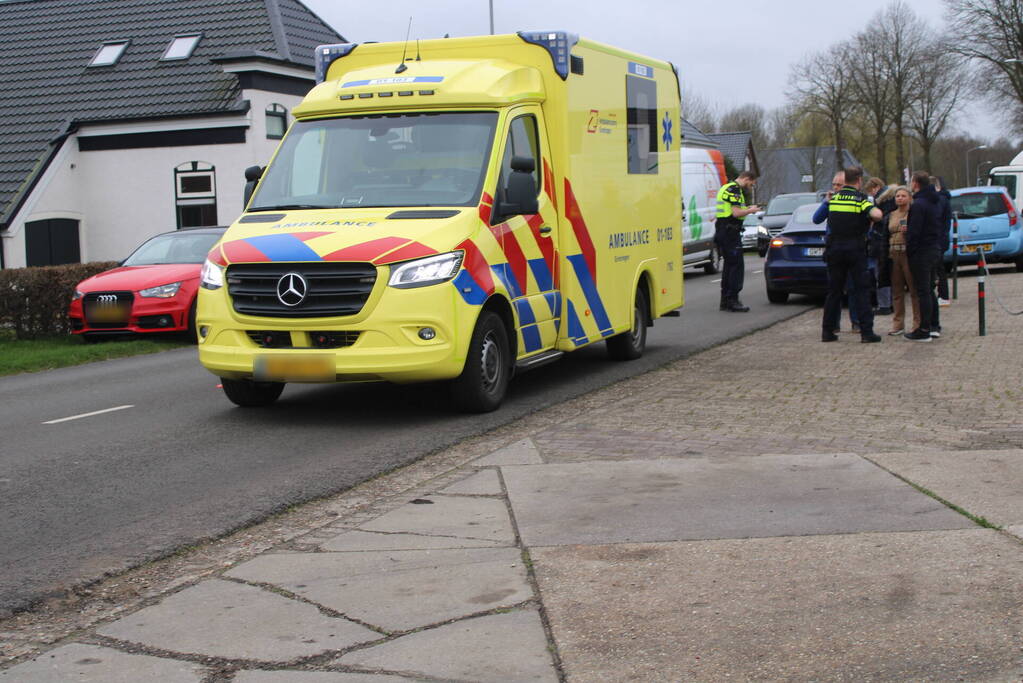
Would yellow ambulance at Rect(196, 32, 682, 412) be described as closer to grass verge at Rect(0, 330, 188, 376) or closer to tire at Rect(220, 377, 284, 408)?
tire at Rect(220, 377, 284, 408)

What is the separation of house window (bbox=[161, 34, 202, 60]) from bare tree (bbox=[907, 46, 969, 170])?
187 feet

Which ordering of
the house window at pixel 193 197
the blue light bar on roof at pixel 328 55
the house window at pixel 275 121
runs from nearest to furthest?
the blue light bar on roof at pixel 328 55 → the house window at pixel 275 121 → the house window at pixel 193 197

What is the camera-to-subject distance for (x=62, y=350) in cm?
1570

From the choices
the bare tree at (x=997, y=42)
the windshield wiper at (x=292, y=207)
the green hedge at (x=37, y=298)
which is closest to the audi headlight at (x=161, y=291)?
the green hedge at (x=37, y=298)

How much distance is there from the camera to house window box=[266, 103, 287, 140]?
29.3 meters

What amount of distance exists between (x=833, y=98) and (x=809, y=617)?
7833 cm

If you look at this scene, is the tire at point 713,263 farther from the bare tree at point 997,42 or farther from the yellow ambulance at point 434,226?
the bare tree at point 997,42

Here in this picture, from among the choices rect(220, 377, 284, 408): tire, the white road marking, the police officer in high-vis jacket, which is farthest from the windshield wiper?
the police officer in high-vis jacket

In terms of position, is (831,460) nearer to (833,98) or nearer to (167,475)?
(167,475)

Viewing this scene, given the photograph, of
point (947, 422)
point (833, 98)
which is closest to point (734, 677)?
point (947, 422)

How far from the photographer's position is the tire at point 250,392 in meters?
10.0

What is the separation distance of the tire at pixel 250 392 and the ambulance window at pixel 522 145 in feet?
8.00

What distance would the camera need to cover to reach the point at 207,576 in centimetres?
538

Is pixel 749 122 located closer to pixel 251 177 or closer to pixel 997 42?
pixel 997 42
